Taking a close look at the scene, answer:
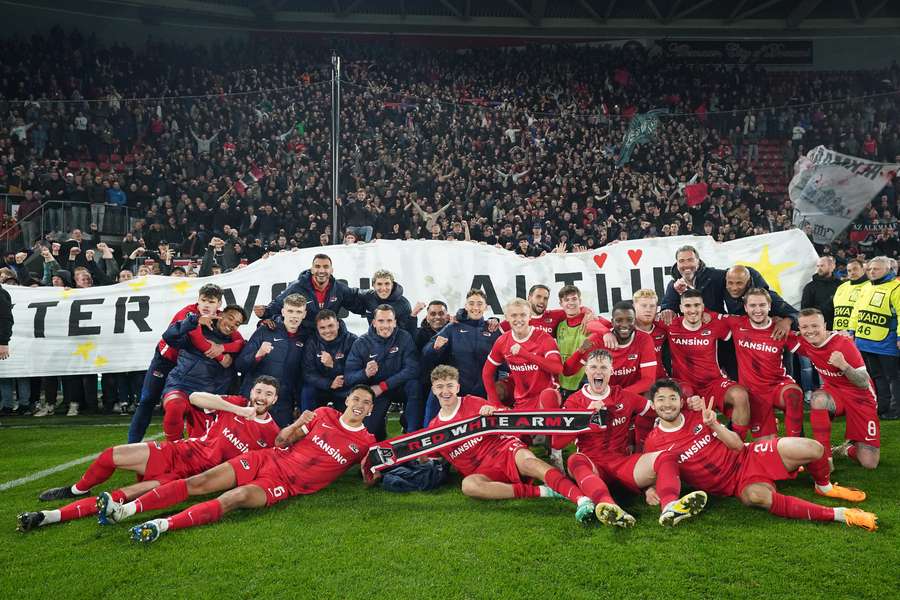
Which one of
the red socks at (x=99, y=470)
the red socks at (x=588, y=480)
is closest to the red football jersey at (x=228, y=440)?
the red socks at (x=99, y=470)

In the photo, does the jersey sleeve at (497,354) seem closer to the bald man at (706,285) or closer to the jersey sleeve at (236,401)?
the bald man at (706,285)

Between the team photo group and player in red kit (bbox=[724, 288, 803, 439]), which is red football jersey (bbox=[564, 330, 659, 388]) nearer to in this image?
the team photo group

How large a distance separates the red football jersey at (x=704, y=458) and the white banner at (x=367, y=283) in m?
4.48

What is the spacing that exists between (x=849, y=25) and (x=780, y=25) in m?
2.31

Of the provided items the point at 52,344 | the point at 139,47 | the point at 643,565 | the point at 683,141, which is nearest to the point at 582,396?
the point at 643,565

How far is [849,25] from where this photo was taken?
80.4ft

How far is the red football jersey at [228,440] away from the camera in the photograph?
4.98m

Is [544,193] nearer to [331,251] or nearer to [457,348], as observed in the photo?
[331,251]

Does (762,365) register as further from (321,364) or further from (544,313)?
(321,364)

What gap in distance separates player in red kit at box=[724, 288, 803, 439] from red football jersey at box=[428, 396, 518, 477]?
207 centimetres

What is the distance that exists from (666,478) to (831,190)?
10955 millimetres

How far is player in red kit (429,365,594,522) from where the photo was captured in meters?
4.70

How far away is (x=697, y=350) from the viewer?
582cm

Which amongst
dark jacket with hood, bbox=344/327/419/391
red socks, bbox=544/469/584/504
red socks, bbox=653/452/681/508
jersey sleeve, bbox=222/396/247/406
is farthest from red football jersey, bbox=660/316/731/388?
jersey sleeve, bbox=222/396/247/406
